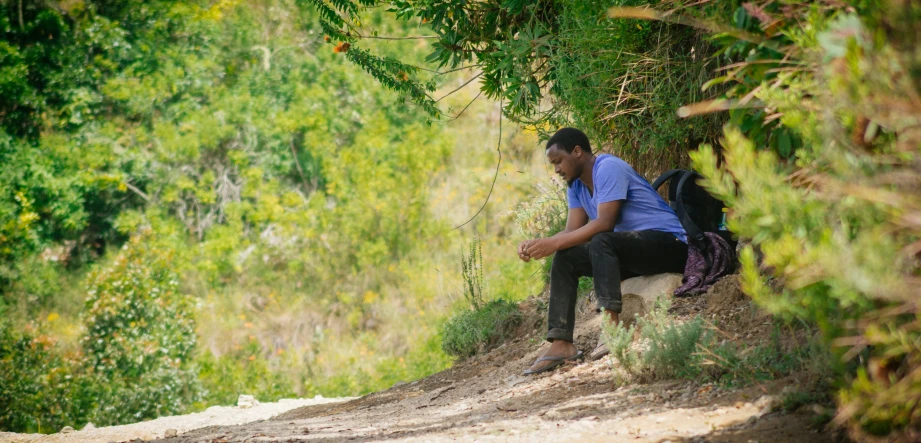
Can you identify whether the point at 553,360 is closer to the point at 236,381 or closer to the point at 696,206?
the point at 696,206

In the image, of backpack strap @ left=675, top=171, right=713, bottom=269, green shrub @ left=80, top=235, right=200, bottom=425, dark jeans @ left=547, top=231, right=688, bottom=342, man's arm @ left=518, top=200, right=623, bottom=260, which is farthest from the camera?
green shrub @ left=80, top=235, right=200, bottom=425

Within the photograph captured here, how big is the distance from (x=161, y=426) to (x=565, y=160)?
4533 mm

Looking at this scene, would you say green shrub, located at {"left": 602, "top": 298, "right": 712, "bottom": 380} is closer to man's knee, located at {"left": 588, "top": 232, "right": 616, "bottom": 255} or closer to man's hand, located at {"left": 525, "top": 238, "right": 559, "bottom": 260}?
man's knee, located at {"left": 588, "top": 232, "right": 616, "bottom": 255}

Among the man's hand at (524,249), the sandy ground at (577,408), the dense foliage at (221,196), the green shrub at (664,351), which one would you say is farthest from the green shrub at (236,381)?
the green shrub at (664,351)

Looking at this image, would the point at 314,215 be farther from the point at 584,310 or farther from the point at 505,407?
the point at 505,407

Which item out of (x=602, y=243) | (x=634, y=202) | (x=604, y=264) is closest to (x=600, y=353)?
(x=604, y=264)

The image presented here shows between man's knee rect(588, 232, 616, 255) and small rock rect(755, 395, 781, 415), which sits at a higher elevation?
man's knee rect(588, 232, 616, 255)

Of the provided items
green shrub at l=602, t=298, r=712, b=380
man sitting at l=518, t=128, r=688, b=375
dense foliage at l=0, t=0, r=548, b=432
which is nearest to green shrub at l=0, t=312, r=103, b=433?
dense foliage at l=0, t=0, r=548, b=432

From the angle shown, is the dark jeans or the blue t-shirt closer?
the dark jeans

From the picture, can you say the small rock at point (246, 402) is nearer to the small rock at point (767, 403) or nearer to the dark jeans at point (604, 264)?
the dark jeans at point (604, 264)

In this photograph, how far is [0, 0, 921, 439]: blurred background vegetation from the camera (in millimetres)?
6695

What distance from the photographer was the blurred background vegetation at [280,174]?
6695mm

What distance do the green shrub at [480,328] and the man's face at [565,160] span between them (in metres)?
2.16

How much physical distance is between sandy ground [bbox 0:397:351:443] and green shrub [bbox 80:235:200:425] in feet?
16.3
